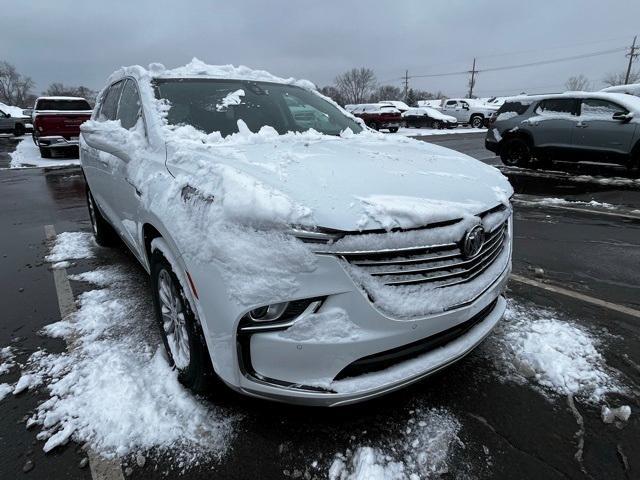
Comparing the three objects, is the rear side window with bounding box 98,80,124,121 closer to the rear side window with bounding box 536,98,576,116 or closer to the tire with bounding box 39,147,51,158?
the rear side window with bounding box 536,98,576,116

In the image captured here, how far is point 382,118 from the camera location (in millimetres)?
27906

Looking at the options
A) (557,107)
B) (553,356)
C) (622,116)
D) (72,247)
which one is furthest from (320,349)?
(557,107)

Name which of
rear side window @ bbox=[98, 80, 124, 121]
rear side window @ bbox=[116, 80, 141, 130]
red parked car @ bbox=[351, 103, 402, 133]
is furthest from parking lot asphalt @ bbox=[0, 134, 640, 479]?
red parked car @ bbox=[351, 103, 402, 133]

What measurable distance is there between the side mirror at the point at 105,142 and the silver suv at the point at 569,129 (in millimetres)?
9826

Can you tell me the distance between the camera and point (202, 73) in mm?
3699

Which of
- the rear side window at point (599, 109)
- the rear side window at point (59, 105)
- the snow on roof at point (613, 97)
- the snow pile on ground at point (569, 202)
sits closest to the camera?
the snow pile on ground at point (569, 202)

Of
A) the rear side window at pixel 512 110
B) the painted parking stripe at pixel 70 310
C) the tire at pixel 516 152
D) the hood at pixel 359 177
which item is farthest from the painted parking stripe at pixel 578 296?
the rear side window at pixel 512 110

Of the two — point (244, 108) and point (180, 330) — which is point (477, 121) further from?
point (180, 330)

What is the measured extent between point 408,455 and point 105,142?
10.8 feet

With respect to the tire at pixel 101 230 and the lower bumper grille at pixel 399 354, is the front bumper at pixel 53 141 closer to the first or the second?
the tire at pixel 101 230

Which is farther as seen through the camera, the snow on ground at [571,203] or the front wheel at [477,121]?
the front wheel at [477,121]

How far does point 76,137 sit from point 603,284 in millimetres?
15154

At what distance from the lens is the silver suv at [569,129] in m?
9.23

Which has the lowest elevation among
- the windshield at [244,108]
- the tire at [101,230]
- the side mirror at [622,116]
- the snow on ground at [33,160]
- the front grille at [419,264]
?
the snow on ground at [33,160]
